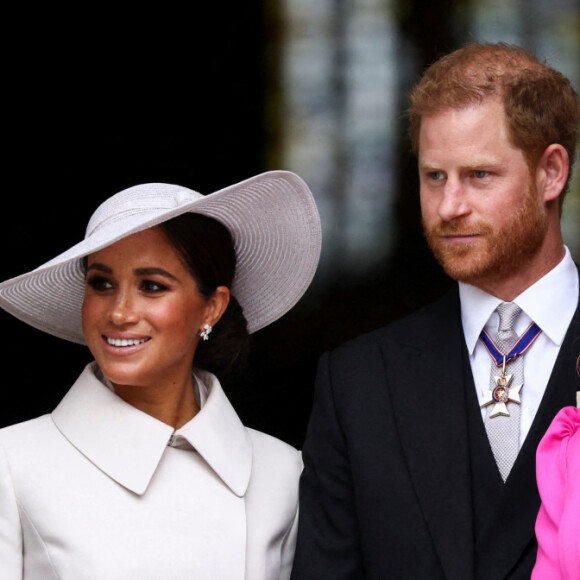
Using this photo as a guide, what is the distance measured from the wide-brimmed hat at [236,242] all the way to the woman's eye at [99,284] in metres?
0.07

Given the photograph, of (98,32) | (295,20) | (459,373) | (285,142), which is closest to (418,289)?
(285,142)

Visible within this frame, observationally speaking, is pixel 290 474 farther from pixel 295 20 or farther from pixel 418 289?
pixel 295 20

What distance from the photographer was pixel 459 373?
2.90 metres

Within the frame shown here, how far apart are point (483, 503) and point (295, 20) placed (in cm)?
233

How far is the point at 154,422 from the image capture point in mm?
3008

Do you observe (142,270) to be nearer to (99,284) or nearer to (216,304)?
(99,284)

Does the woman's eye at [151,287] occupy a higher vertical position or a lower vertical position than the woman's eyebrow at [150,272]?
lower

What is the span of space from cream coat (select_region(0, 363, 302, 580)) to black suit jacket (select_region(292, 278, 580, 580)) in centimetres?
14

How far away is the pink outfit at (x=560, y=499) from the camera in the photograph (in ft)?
7.46

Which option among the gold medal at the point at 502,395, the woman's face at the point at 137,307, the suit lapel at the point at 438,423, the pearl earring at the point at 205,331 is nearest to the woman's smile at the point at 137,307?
the woman's face at the point at 137,307

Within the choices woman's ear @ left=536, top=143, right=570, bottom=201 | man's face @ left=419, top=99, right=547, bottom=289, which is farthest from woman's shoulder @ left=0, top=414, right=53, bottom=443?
woman's ear @ left=536, top=143, right=570, bottom=201

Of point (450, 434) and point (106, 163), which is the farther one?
point (106, 163)

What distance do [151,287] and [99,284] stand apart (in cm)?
12

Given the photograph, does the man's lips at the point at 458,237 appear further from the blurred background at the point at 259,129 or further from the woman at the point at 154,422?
the blurred background at the point at 259,129
